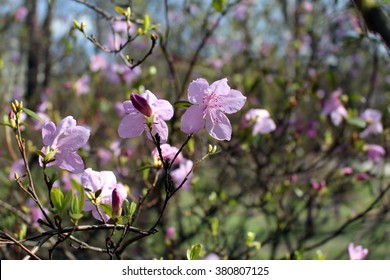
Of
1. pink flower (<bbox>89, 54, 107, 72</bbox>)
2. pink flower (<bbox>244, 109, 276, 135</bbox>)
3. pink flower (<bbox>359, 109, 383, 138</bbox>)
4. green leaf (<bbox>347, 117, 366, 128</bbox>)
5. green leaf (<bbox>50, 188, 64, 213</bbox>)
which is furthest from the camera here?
pink flower (<bbox>89, 54, 107, 72</bbox>)

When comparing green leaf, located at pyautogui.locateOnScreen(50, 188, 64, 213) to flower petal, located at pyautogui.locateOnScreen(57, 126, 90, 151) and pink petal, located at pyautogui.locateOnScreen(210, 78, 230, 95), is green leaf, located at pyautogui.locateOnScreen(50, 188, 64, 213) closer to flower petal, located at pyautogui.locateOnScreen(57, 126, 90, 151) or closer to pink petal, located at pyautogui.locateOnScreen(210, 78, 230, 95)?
flower petal, located at pyautogui.locateOnScreen(57, 126, 90, 151)

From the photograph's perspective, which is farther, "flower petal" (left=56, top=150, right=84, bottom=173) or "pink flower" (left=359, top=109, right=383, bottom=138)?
"pink flower" (left=359, top=109, right=383, bottom=138)

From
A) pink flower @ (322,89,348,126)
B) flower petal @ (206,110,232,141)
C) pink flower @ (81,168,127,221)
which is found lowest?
pink flower @ (322,89,348,126)

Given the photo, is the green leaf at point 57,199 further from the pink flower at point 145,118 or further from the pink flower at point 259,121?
the pink flower at point 259,121

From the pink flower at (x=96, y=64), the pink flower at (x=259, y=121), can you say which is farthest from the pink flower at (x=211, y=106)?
the pink flower at (x=96, y=64)

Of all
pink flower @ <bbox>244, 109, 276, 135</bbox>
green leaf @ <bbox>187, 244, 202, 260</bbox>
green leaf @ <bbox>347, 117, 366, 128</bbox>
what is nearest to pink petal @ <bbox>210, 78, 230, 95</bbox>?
green leaf @ <bbox>187, 244, 202, 260</bbox>

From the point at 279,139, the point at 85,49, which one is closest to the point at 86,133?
the point at 279,139
